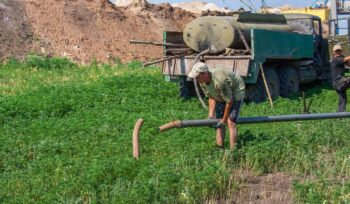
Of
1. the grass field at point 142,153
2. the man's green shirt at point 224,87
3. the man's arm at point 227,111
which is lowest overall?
the grass field at point 142,153

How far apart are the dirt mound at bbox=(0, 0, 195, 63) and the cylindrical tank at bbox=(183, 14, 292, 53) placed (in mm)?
12546

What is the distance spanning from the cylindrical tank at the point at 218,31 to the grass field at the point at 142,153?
1598 millimetres

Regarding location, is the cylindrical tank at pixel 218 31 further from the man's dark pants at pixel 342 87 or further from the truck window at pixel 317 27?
the man's dark pants at pixel 342 87

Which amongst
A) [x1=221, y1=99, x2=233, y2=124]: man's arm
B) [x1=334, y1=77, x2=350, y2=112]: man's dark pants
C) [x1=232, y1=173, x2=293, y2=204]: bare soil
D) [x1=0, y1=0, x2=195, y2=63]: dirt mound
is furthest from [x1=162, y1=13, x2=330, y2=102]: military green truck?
[x1=0, y1=0, x2=195, y2=63]: dirt mound

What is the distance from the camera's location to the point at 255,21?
19156 millimetres

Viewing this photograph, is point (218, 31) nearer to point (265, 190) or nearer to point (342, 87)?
point (342, 87)

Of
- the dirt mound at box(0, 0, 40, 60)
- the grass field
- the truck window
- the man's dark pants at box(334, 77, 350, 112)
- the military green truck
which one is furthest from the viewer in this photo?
the dirt mound at box(0, 0, 40, 60)

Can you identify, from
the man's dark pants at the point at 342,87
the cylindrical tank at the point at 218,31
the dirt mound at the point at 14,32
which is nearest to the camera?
the man's dark pants at the point at 342,87

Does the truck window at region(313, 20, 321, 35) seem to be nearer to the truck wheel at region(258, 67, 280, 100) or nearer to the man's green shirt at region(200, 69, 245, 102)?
the truck wheel at region(258, 67, 280, 100)

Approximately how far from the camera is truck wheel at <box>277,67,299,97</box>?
19.5 meters

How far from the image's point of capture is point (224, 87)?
1092 centimetres

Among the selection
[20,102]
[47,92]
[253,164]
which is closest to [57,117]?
[20,102]

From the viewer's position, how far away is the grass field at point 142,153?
28.0 ft

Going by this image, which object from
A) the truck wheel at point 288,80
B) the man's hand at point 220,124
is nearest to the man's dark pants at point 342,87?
the truck wheel at point 288,80
